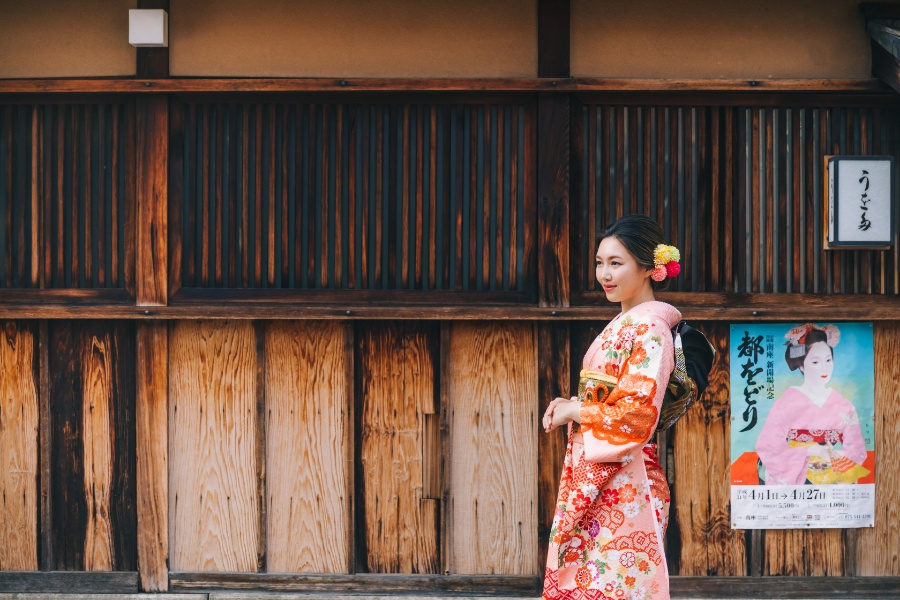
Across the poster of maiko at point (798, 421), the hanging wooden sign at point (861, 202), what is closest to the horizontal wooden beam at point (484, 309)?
the poster of maiko at point (798, 421)

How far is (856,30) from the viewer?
5441mm

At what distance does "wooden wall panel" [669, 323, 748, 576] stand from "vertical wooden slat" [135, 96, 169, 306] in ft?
11.6

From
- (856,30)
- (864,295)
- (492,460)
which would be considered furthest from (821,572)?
(856,30)

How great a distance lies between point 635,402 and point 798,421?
2320mm

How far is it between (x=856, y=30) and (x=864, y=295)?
1.70 m

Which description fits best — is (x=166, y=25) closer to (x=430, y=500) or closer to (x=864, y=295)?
(x=430, y=500)

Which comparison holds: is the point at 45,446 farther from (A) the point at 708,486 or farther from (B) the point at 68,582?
(A) the point at 708,486

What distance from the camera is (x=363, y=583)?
5.49m

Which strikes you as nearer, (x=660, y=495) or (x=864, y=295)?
(x=660, y=495)

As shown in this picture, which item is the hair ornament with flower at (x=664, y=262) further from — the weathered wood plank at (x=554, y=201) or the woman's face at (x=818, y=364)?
the woman's face at (x=818, y=364)

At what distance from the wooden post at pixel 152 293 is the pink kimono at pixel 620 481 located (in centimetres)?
281

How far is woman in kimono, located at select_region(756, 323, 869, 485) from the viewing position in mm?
5461

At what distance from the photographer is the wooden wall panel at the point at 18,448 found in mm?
5574

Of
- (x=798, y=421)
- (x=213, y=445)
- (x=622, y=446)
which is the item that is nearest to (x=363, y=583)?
(x=213, y=445)
